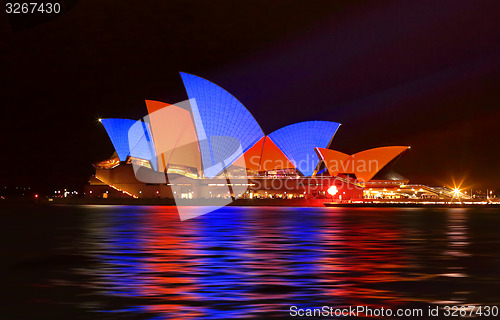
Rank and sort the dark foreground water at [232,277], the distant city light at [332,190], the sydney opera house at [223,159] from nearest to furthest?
the dark foreground water at [232,277], the sydney opera house at [223,159], the distant city light at [332,190]

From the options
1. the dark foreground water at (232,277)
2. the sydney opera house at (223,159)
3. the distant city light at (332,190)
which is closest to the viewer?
the dark foreground water at (232,277)

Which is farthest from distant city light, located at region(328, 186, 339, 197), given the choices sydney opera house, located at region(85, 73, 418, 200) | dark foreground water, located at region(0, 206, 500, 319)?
dark foreground water, located at region(0, 206, 500, 319)

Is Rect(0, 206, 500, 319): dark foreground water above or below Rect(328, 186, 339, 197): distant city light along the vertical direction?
below

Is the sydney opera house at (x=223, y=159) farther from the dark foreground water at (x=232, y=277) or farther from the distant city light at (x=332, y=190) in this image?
the dark foreground water at (x=232, y=277)

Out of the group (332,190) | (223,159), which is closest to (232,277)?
(223,159)

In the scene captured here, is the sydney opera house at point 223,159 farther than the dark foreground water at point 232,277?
Yes

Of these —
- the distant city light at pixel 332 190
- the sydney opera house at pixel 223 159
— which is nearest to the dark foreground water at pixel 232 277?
the sydney opera house at pixel 223 159

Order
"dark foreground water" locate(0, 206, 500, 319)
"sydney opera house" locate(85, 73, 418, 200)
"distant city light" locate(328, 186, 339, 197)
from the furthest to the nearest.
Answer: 1. "distant city light" locate(328, 186, 339, 197)
2. "sydney opera house" locate(85, 73, 418, 200)
3. "dark foreground water" locate(0, 206, 500, 319)

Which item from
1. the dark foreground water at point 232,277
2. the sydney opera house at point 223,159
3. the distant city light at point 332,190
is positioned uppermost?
the sydney opera house at point 223,159

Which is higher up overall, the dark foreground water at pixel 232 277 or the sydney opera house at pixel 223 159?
the sydney opera house at pixel 223 159

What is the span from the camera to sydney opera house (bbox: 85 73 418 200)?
83.1m

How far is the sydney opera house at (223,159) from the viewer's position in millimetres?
83125

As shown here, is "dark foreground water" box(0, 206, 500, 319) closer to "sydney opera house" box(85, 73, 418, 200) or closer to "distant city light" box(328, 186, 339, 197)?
"sydney opera house" box(85, 73, 418, 200)

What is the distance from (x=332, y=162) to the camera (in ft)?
328
